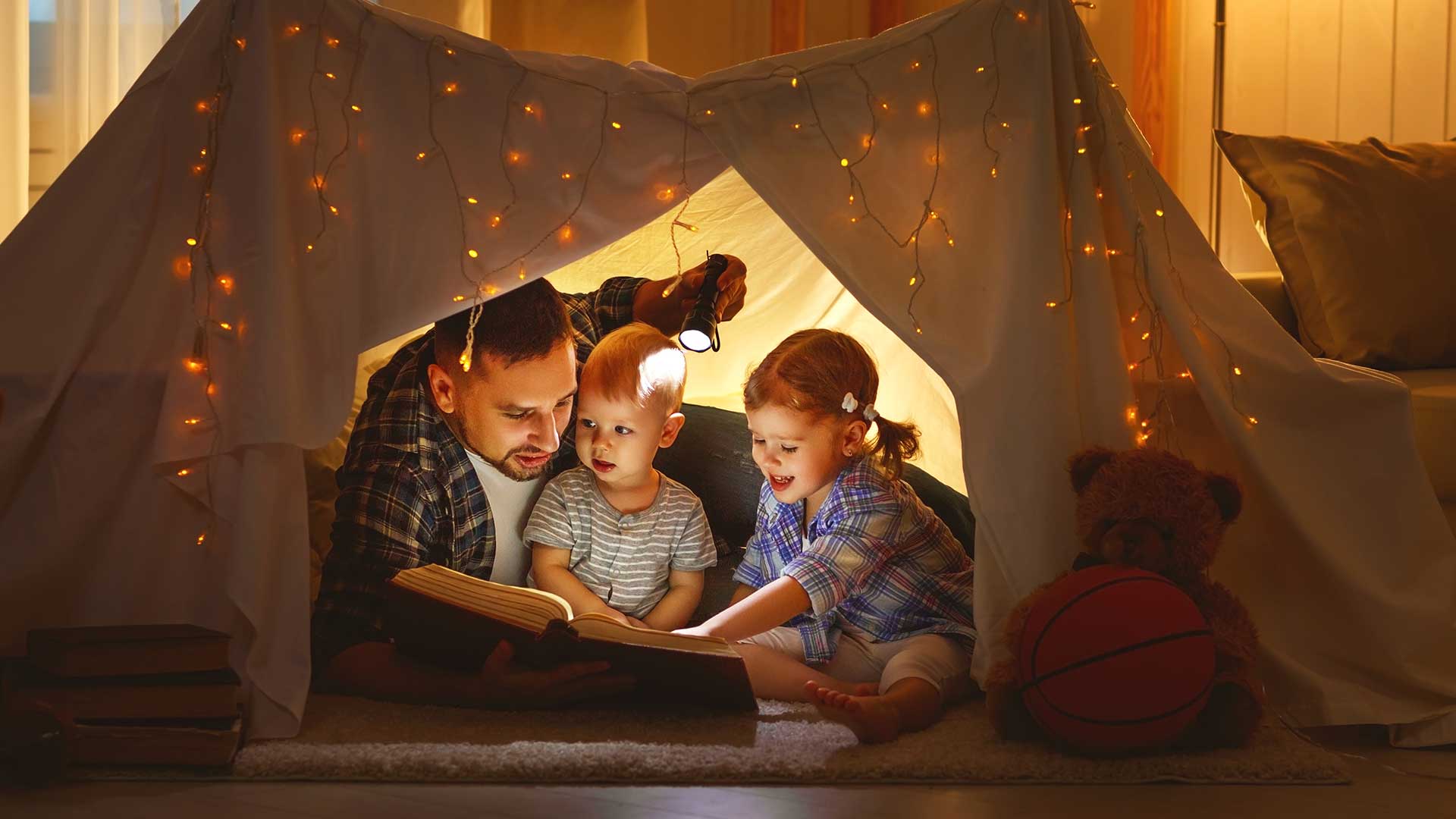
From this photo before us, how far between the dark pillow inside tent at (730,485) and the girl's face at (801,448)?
20 centimetres

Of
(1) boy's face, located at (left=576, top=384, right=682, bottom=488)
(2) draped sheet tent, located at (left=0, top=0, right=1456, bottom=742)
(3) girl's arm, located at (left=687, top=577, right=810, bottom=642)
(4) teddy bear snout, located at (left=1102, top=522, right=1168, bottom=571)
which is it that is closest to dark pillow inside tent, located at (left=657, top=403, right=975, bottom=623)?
(1) boy's face, located at (left=576, top=384, right=682, bottom=488)

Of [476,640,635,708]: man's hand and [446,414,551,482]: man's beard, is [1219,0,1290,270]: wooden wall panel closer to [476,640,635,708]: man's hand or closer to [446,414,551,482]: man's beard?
[446,414,551,482]: man's beard

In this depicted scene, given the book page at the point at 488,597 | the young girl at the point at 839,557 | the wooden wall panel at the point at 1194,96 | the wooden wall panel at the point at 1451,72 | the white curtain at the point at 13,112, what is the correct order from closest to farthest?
the book page at the point at 488,597, the young girl at the point at 839,557, the white curtain at the point at 13,112, the wooden wall panel at the point at 1451,72, the wooden wall panel at the point at 1194,96

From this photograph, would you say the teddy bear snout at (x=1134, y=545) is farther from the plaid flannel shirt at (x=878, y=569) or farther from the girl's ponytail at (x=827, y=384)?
the girl's ponytail at (x=827, y=384)

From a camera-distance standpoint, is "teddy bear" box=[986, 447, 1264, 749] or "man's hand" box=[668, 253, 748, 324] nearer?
"teddy bear" box=[986, 447, 1264, 749]

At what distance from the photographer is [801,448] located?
206cm

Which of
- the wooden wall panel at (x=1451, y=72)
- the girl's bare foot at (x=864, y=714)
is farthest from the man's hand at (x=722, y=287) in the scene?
the wooden wall panel at (x=1451, y=72)

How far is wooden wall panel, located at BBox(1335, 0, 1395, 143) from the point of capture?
3.23 metres

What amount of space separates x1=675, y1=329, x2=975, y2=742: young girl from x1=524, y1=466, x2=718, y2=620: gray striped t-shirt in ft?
0.49

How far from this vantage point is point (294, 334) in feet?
5.55

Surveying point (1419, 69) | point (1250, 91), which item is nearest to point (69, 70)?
point (1250, 91)

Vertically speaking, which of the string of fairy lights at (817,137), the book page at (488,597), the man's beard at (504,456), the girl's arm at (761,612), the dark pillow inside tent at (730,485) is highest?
the string of fairy lights at (817,137)

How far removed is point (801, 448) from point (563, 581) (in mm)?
419

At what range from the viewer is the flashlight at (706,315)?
197 centimetres
